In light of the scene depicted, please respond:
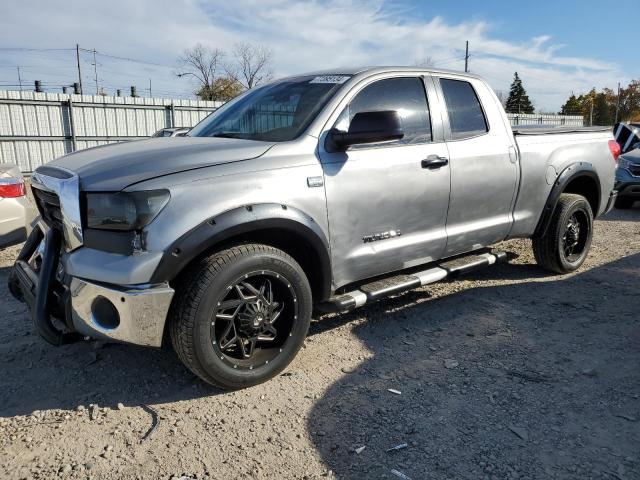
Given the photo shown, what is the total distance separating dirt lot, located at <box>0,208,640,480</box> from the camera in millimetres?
2447

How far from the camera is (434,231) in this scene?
3941 mm

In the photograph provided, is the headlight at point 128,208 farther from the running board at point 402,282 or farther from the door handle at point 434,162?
the door handle at point 434,162

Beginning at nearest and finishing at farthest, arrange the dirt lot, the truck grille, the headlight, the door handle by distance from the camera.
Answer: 1. the dirt lot
2. the headlight
3. the truck grille
4. the door handle

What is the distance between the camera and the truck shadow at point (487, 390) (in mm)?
2469

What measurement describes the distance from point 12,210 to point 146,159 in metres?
2.68

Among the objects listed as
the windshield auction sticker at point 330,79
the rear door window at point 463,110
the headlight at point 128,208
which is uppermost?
the windshield auction sticker at point 330,79

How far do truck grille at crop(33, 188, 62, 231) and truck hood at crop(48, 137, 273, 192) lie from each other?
201 millimetres

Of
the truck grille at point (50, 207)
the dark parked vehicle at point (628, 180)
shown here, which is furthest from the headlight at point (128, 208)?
the dark parked vehicle at point (628, 180)

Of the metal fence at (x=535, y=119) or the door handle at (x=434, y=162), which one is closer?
the door handle at (x=434, y=162)

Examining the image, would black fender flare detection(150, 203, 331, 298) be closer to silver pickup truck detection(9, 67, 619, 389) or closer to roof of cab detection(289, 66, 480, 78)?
silver pickup truck detection(9, 67, 619, 389)

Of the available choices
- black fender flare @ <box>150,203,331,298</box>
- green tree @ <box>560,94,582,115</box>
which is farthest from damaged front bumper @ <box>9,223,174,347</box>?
green tree @ <box>560,94,582,115</box>

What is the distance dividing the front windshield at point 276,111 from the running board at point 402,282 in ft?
3.68

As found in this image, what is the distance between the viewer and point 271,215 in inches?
116

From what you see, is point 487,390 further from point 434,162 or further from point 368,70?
point 368,70
